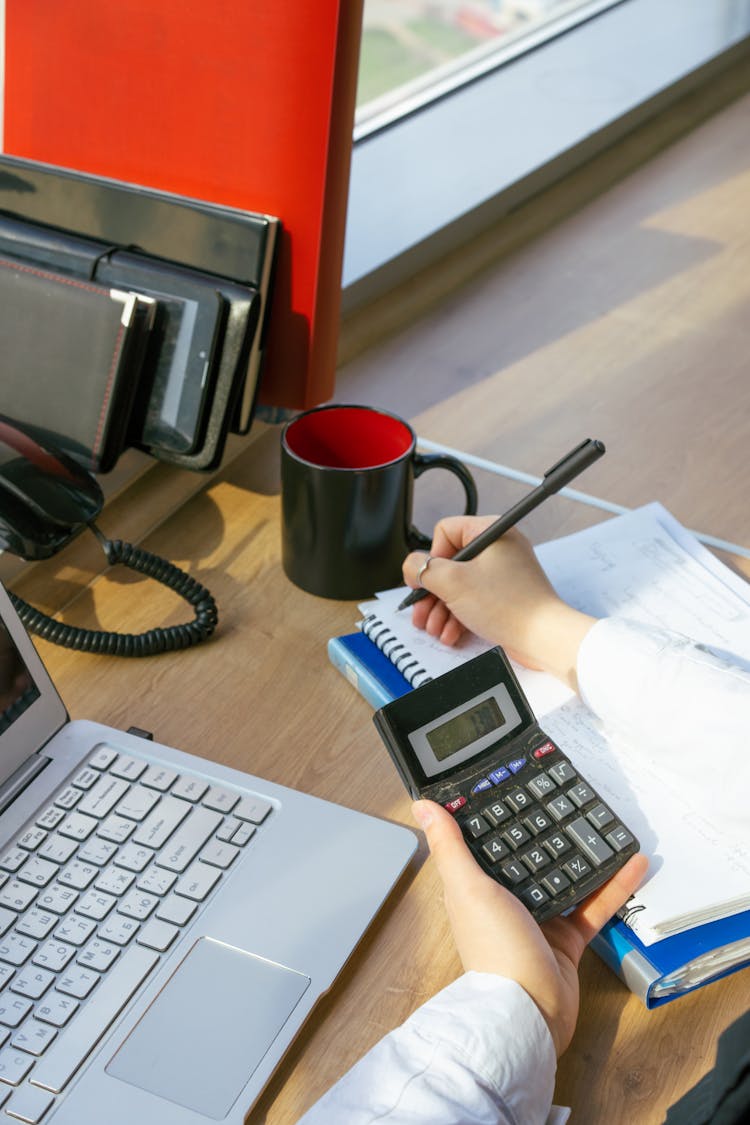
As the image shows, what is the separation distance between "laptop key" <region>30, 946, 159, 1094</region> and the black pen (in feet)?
1.05

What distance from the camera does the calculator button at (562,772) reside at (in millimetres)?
649

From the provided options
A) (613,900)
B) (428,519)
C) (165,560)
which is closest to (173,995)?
(613,900)

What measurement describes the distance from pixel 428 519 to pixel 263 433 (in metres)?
0.20

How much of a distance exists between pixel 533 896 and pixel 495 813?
5cm

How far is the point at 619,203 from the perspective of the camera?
1.52m

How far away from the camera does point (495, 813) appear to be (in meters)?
0.63

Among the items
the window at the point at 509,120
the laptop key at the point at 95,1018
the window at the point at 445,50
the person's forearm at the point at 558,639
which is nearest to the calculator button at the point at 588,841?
the person's forearm at the point at 558,639

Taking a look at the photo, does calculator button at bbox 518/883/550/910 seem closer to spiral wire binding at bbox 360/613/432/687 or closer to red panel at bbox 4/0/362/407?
spiral wire binding at bbox 360/613/432/687

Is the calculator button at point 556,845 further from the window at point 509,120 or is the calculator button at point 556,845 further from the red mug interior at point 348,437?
the window at point 509,120

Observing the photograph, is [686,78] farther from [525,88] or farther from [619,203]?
[619,203]

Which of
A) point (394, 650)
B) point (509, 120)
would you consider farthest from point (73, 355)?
point (509, 120)

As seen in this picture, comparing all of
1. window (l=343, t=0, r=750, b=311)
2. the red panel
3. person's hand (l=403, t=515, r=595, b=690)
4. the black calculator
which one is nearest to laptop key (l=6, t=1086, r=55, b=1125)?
the black calculator

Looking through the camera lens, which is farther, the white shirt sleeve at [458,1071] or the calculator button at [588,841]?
the calculator button at [588,841]

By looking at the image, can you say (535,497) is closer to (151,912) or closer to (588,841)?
(588,841)
